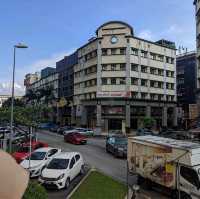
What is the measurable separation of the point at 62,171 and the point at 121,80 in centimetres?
4758

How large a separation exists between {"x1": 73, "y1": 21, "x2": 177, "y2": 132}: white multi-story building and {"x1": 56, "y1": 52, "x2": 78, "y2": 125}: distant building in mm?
10042

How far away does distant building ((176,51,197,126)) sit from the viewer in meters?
87.4

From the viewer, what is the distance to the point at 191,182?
15.5 metres

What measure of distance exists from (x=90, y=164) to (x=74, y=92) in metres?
53.7

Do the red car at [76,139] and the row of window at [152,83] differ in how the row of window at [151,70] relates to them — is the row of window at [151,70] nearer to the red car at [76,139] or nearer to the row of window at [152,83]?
the row of window at [152,83]

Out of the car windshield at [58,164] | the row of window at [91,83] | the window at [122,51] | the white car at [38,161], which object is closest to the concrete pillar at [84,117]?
the row of window at [91,83]

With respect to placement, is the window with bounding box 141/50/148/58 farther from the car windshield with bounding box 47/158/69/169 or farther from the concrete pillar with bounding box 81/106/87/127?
the car windshield with bounding box 47/158/69/169

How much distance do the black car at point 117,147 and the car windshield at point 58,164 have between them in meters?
11.1

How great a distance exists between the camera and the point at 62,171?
63.4 feet

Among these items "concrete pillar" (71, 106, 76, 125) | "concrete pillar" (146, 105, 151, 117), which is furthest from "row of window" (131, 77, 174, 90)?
"concrete pillar" (71, 106, 76, 125)

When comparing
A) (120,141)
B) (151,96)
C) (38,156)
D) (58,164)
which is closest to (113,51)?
(151,96)

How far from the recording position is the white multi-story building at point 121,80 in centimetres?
6544

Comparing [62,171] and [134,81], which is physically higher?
[134,81]

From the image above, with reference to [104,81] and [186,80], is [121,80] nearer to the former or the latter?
[104,81]
